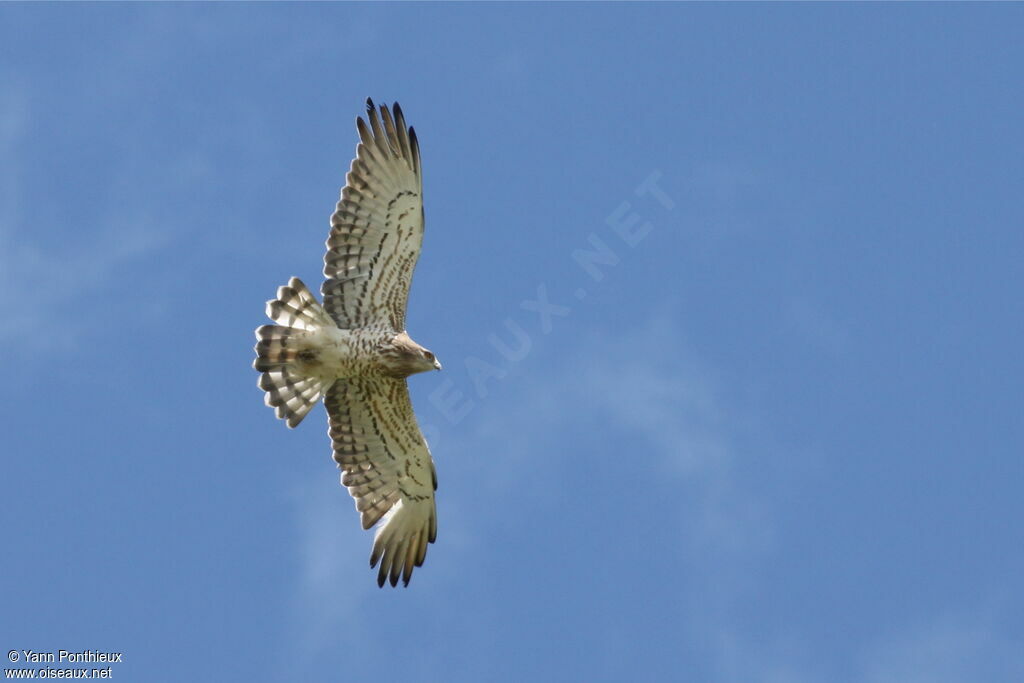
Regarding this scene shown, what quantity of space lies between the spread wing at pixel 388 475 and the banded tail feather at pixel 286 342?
64 cm

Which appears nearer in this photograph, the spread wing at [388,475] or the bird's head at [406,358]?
the bird's head at [406,358]

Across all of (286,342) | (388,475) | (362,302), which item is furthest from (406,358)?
(388,475)

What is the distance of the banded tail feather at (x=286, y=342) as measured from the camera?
17.0 m

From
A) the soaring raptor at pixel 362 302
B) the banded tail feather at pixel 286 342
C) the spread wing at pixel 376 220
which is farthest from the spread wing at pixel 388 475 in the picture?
the spread wing at pixel 376 220

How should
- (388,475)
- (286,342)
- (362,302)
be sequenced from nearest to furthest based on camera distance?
(286,342) → (362,302) → (388,475)

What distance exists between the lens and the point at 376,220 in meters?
17.1

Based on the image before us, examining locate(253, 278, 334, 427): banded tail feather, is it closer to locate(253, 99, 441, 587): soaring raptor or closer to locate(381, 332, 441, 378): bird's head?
locate(253, 99, 441, 587): soaring raptor

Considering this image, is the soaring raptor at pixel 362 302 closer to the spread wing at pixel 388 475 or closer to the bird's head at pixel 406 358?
A: the bird's head at pixel 406 358

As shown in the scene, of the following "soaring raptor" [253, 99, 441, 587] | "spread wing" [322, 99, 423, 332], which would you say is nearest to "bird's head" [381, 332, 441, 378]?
"soaring raptor" [253, 99, 441, 587]

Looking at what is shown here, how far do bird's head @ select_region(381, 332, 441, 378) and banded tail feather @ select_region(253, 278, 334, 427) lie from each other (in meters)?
0.65

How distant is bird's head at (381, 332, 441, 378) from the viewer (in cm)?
1706

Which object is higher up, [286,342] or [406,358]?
[286,342]

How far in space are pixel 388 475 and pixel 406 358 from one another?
62.7 inches

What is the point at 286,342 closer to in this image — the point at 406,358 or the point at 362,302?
the point at 362,302
